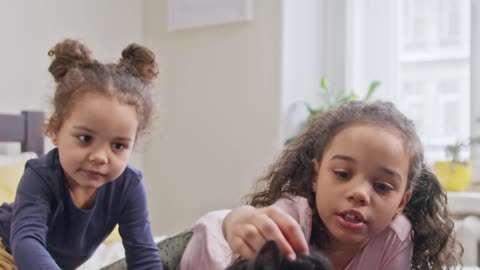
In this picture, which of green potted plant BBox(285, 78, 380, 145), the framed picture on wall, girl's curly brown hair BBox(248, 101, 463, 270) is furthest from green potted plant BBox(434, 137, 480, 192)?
girl's curly brown hair BBox(248, 101, 463, 270)

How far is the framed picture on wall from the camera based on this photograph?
8.23 ft

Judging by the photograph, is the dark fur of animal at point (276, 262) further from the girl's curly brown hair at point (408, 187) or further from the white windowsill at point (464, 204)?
the white windowsill at point (464, 204)

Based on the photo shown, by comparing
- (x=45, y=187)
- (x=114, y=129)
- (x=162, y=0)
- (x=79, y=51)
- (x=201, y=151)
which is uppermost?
(x=162, y=0)

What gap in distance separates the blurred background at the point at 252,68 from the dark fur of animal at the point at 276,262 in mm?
1872

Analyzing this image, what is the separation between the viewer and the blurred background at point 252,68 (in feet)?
8.01

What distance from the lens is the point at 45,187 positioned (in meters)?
1.09

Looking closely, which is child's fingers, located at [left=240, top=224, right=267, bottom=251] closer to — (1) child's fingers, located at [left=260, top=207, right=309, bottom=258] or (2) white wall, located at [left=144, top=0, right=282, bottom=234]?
(1) child's fingers, located at [left=260, top=207, right=309, bottom=258]

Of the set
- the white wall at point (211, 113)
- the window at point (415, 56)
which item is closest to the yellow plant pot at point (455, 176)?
the window at point (415, 56)

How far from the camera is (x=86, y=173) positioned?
1.07 m

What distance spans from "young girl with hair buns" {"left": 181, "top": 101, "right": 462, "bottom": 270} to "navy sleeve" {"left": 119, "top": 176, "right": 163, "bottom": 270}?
0.26ft

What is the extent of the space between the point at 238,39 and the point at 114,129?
1.56 m

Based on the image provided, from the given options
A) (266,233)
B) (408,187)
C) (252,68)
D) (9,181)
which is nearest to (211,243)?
(408,187)

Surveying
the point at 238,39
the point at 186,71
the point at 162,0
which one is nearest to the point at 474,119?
the point at 238,39

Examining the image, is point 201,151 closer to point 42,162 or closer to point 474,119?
point 474,119
